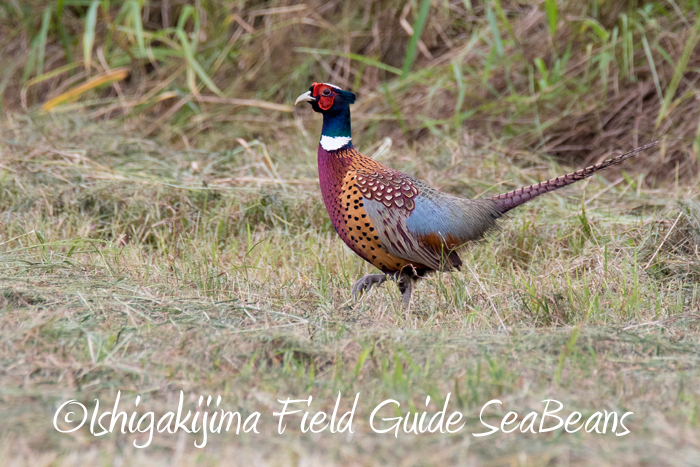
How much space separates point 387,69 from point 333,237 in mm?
2178

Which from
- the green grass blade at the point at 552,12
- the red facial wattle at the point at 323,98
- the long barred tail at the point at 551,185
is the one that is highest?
the green grass blade at the point at 552,12

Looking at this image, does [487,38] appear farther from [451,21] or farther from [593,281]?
[593,281]

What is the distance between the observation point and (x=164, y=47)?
7.12m

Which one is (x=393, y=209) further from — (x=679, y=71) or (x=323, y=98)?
(x=679, y=71)

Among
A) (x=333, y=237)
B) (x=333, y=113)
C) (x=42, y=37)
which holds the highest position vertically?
(x=333, y=113)

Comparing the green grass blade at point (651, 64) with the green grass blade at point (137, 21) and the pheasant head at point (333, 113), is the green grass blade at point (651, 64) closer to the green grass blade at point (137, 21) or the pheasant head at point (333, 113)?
the pheasant head at point (333, 113)

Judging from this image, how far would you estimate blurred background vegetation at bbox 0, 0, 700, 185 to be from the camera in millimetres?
5656

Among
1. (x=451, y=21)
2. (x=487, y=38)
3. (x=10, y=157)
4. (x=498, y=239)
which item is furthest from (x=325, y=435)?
(x=451, y=21)

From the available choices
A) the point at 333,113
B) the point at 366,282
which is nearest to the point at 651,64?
the point at 333,113

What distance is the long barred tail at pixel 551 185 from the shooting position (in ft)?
10.9

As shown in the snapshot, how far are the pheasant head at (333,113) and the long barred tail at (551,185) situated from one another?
27.8 inches

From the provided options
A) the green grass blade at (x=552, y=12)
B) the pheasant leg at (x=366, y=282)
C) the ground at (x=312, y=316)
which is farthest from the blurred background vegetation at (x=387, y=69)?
the pheasant leg at (x=366, y=282)

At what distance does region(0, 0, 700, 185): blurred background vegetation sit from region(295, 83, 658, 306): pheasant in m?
2.10

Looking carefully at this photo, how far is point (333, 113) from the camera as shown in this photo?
11.4ft
